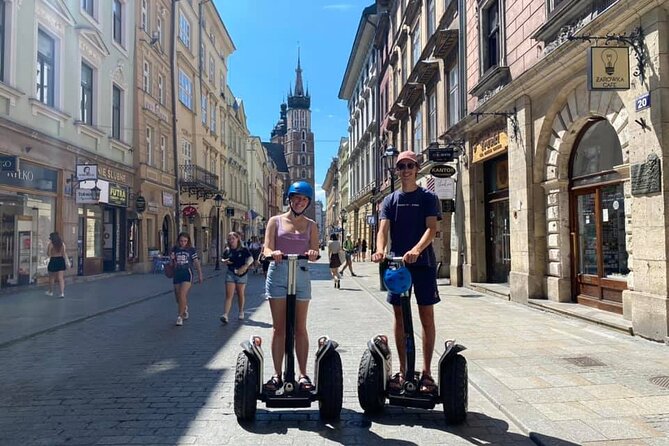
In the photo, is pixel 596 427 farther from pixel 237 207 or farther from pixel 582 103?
pixel 237 207

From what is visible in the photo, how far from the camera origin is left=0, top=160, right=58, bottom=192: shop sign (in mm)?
13753

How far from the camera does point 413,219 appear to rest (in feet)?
13.9

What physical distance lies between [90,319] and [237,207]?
37.3 meters

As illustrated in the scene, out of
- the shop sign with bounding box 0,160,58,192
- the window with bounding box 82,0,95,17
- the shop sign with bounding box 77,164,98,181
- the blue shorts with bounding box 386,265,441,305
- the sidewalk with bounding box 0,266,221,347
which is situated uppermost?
the window with bounding box 82,0,95,17

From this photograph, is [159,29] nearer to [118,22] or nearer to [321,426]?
[118,22]

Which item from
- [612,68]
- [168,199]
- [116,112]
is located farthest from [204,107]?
[612,68]

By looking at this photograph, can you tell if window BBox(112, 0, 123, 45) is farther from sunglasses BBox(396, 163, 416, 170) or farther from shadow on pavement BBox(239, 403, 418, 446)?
shadow on pavement BBox(239, 403, 418, 446)

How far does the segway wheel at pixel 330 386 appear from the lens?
13.3 feet

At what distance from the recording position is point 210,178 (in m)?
33.1

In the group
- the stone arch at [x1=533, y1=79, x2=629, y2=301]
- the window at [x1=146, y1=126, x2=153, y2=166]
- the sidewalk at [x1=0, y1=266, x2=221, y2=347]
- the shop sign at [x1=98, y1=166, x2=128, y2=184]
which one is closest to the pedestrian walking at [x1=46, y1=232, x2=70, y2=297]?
the sidewalk at [x1=0, y1=266, x2=221, y2=347]

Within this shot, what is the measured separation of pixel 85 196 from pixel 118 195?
3.77m

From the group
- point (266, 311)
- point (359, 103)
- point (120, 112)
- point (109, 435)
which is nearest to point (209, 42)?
point (359, 103)

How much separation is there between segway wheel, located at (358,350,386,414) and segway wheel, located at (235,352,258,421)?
2.74ft

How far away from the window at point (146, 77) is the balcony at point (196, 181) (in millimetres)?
5365
